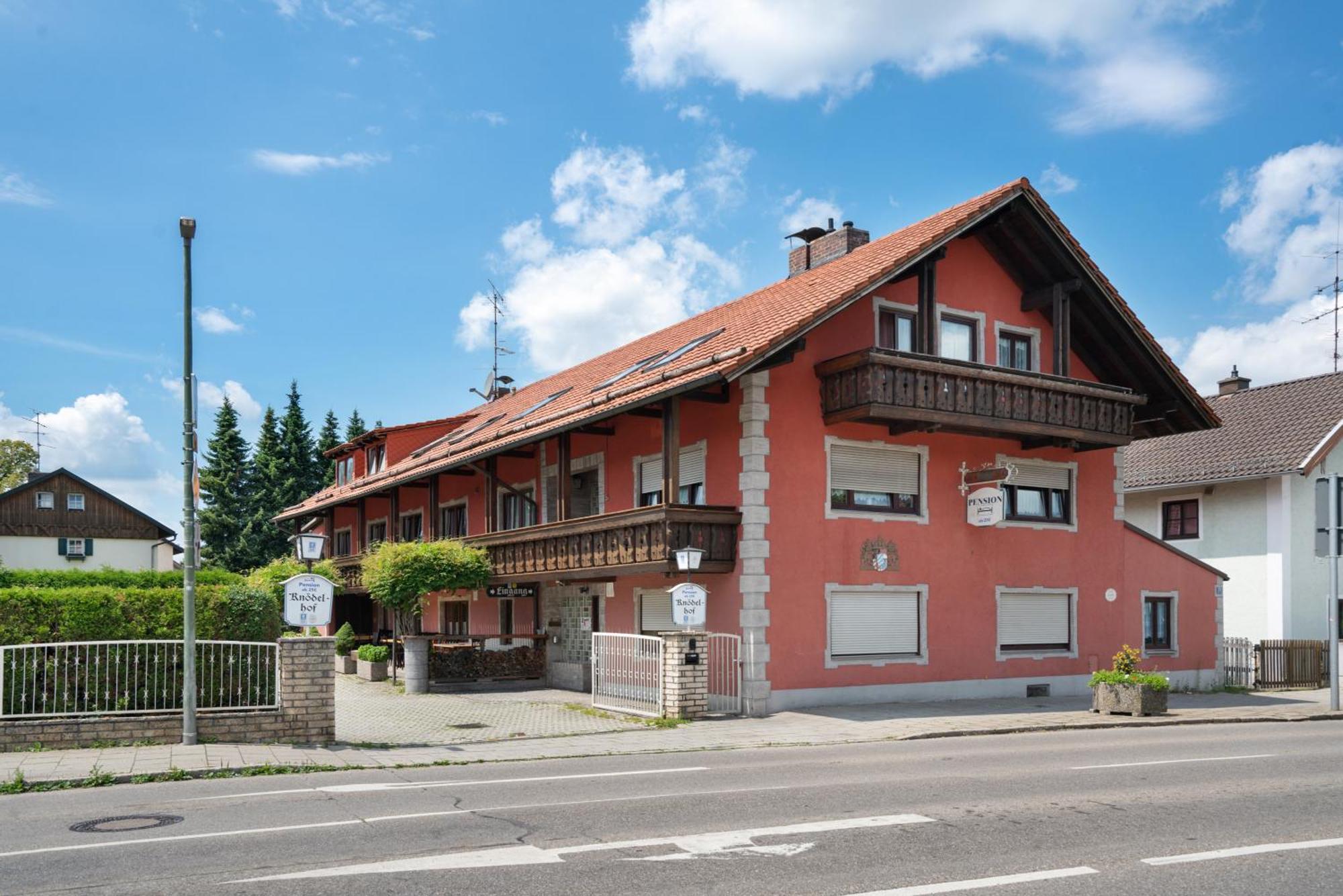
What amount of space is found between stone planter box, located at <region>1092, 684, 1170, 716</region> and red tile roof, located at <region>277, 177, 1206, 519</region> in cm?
750

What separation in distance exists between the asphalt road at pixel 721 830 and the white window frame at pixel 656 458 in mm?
8431

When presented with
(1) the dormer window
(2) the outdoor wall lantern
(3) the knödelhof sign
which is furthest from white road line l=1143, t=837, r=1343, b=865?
(1) the dormer window

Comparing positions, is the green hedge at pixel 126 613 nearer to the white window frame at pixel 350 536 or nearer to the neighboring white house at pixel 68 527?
the white window frame at pixel 350 536

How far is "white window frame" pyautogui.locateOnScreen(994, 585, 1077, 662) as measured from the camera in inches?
897

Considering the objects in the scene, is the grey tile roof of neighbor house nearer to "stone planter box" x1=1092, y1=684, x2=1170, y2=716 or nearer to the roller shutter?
the roller shutter

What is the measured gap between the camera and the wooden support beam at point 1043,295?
23.0m

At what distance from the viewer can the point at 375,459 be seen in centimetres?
3941

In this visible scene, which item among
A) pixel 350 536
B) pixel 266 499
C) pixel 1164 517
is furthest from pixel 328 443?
pixel 1164 517

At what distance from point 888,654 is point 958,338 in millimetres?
6333

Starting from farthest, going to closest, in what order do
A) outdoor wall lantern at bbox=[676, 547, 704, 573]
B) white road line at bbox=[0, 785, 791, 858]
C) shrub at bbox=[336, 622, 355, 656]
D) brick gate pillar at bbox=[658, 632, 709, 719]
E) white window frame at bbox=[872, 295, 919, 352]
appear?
1. shrub at bbox=[336, 622, 355, 656]
2. white window frame at bbox=[872, 295, 919, 352]
3. outdoor wall lantern at bbox=[676, 547, 704, 573]
4. brick gate pillar at bbox=[658, 632, 709, 719]
5. white road line at bbox=[0, 785, 791, 858]

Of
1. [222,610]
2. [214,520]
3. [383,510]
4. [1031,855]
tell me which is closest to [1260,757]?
[1031,855]

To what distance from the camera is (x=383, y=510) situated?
40.1m

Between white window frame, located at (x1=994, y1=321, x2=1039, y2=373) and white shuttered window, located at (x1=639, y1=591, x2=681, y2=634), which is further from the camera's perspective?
white window frame, located at (x1=994, y1=321, x2=1039, y2=373)

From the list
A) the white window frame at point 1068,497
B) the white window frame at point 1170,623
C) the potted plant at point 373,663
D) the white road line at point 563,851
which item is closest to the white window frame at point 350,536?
the potted plant at point 373,663
